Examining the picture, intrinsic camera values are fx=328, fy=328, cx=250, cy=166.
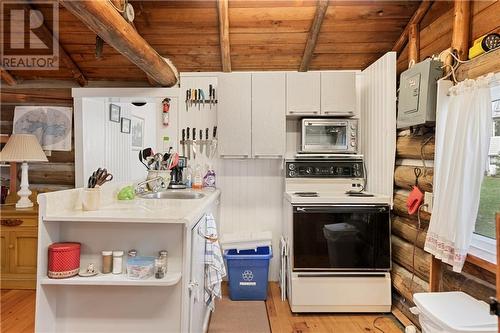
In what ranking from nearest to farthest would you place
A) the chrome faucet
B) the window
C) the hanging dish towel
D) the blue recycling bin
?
the window
the hanging dish towel
the chrome faucet
the blue recycling bin

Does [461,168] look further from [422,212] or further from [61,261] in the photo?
[61,261]

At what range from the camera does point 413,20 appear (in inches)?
117

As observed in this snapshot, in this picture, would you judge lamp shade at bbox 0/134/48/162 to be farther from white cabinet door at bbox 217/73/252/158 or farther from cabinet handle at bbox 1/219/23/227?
white cabinet door at bbox 217/73/252/158

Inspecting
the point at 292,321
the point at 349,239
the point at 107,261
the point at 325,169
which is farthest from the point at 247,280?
the point at 107,261

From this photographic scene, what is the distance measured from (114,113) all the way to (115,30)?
201 cm

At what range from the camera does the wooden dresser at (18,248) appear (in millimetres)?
3236

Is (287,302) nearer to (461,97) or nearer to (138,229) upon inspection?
(138,229)

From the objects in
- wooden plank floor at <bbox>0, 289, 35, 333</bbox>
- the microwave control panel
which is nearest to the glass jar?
wooden plank floor at <bbox>0, 289, 35, 333</bbox>

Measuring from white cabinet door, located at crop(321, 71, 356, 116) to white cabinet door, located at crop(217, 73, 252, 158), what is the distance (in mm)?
745

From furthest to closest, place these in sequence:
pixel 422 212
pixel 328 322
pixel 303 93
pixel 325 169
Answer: pixel 325 169
pixel 303 93
pixel 328 322
pixel 422 212

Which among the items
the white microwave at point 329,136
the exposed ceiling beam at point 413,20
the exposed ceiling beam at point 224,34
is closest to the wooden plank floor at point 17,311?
the white microwave at point 329,136

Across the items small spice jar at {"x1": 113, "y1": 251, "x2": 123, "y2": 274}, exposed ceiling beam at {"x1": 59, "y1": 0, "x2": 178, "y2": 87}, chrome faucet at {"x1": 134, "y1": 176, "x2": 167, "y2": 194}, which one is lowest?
small spice jar at {"x1": 113, "y1": 251, "x2": 123, "y2": 274}

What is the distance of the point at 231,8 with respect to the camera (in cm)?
308

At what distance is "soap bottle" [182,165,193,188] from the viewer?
351 cm
